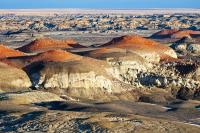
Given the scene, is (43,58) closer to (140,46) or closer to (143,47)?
(143,47)

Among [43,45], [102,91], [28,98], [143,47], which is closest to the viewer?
[28,98]

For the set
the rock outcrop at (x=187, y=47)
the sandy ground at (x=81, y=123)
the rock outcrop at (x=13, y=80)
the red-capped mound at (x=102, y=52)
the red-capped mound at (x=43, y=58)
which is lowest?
the sandy ground at (x=81, y=123)

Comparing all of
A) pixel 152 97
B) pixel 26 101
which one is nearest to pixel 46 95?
pixel 26 101

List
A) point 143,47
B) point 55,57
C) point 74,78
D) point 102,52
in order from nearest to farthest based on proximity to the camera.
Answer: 1. point 74,78
2. point 55,57
3. point 102,52
4. point 143,47

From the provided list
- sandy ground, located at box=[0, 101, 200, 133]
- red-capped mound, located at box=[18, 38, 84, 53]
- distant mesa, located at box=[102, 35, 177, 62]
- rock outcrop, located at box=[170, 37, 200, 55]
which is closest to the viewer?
sandy ground, located at box=[0, 101, 200, 133]

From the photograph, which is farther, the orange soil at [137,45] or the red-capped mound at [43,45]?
the red-capped mound at [43,45]

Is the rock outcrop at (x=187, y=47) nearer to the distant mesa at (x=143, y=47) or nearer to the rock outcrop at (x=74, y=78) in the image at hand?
the distant mesa at (x=143, y=47)

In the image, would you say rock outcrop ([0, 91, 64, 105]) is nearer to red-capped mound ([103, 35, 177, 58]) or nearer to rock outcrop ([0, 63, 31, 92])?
rock outcrop ([0, 63, 31, 92])

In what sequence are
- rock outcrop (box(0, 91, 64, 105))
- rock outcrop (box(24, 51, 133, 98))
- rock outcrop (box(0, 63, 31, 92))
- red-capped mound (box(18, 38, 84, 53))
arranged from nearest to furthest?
rock outcrop (box(0, 91, 64, 105)) → rock outcrop (box(0, 63, 31, 92)) → rock outcrop (box(24, 51, 133, 98)) → red-capped mound (box(18, 38, 84, 53))

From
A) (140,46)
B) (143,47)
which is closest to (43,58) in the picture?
(143,47)

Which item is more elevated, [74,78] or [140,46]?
[140,46]

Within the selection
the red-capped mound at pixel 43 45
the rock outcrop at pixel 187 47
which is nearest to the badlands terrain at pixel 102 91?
the red-capped mound at pixel 43 45

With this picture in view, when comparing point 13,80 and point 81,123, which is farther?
point 13,80

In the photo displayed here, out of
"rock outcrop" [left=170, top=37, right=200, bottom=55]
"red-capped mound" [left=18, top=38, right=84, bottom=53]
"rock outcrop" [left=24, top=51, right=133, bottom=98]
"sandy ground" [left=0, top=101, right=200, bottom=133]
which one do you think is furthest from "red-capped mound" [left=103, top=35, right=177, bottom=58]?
"sandy ground" [left=0, top=101, right=200, bottom=133]
